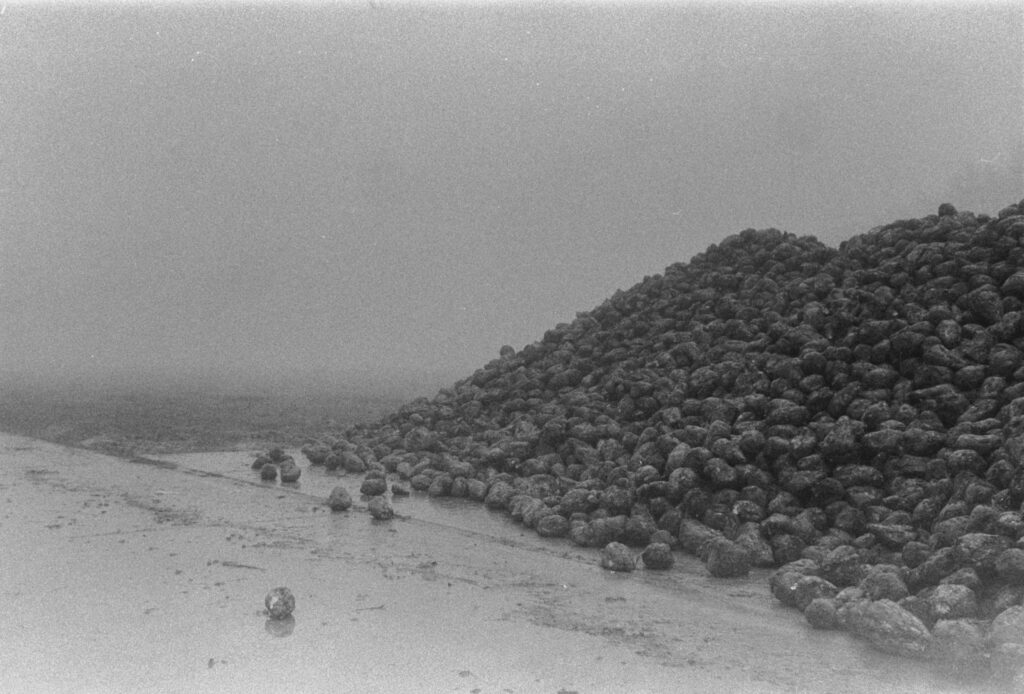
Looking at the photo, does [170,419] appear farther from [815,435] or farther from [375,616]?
[815,435]

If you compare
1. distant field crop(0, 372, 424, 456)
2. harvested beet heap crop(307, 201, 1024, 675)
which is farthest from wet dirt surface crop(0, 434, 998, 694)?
distant field crop(0, 372, 424, 456)

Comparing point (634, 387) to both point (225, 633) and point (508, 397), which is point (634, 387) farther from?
point (225, 633)

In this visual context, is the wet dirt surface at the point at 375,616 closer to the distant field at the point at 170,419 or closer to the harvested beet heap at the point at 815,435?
the harvested beet heap at the point at 815,435

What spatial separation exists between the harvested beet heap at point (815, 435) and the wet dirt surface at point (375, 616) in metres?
0.44

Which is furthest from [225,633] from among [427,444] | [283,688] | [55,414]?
[55,414]

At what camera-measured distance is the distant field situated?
600 inches

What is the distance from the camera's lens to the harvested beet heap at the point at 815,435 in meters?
5.20

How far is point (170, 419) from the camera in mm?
19562

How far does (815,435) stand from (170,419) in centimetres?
1702

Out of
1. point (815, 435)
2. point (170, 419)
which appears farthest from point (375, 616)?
point (170, 419)

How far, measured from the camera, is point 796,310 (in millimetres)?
9680

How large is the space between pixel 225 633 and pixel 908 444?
5.92 m

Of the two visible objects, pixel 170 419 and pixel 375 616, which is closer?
pixel 375 616

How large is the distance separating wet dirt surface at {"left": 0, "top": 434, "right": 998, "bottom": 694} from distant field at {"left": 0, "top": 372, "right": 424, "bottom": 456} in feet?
22.6
